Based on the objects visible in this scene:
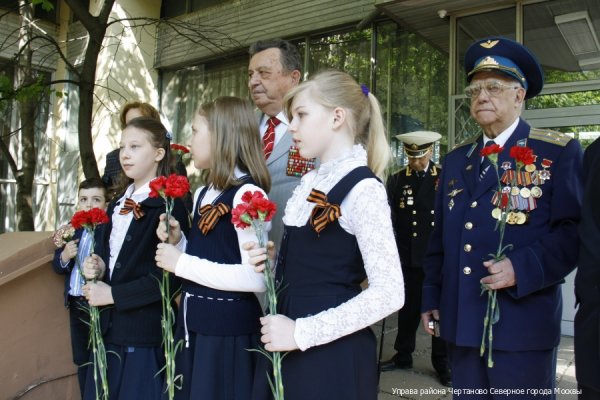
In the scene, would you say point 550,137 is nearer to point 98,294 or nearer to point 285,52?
point 285,52

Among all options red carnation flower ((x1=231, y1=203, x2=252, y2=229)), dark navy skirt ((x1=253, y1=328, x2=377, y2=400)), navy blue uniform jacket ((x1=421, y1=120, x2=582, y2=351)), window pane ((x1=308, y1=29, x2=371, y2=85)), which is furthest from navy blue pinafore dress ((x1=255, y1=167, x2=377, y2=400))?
window pane ((x1=308, y1=29, x2=371, y2=85))

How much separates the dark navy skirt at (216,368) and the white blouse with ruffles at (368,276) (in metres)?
0.51

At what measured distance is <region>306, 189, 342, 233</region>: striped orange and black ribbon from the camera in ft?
4.91

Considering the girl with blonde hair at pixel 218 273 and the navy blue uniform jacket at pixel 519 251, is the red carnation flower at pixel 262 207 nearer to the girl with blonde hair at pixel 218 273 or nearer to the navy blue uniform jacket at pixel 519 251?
the girl with blonde hair at pixel 218 273

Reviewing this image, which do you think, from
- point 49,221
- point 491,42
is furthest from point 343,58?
point 49,221

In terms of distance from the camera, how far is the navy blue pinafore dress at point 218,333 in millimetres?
1880

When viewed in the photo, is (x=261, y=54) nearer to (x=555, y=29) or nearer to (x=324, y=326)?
(x=324, y=326)

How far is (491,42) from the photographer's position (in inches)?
83.7

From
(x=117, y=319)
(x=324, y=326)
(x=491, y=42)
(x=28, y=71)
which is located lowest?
(x=117, y=319)

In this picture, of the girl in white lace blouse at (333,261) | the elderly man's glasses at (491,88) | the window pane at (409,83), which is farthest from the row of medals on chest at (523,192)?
the window pane at (409,83)

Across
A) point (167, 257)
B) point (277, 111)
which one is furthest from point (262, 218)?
point (277, 111)

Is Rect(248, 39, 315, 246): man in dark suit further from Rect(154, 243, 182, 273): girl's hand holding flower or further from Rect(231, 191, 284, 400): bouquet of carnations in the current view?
Rect(231, 191, 284, 400): bouquet of carnations

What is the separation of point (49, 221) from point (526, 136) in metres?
11.4

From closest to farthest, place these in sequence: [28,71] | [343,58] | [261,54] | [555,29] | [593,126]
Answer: [261,54] < [593,126] < [555,29] < [28,71] < [343,58]
